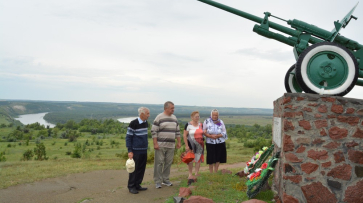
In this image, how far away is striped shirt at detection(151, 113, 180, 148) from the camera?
655 centimetres

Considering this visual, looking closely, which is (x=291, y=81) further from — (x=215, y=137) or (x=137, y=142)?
(x=137, y=142)

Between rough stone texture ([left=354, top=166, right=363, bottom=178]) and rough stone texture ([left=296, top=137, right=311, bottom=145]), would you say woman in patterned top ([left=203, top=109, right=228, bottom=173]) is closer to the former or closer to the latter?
rough stone texture ([left=296, top=137, right=311, bottom=145])

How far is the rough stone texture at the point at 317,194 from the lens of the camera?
15.4 feet

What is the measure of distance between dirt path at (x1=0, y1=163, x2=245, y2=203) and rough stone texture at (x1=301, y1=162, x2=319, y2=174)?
264 centimetres

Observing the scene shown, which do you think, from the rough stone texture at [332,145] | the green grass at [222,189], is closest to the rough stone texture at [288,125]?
the rough stone texture at [332,145]

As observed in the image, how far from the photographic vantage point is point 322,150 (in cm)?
474

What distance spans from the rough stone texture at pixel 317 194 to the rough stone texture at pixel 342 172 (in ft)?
0.83

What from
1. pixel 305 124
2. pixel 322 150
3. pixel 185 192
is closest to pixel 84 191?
pixel 185 192

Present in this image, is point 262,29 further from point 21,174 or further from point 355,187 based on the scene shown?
point 21,174

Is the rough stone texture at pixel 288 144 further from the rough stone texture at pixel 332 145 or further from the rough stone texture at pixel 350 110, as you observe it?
the rough stone texture at pixel 350 110

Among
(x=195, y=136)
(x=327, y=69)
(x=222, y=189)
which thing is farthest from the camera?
(x=195, y=136)

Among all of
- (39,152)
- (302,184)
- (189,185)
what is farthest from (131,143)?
(39,152)

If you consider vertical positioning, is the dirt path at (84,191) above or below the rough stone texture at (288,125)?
below

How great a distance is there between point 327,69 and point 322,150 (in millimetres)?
1317
